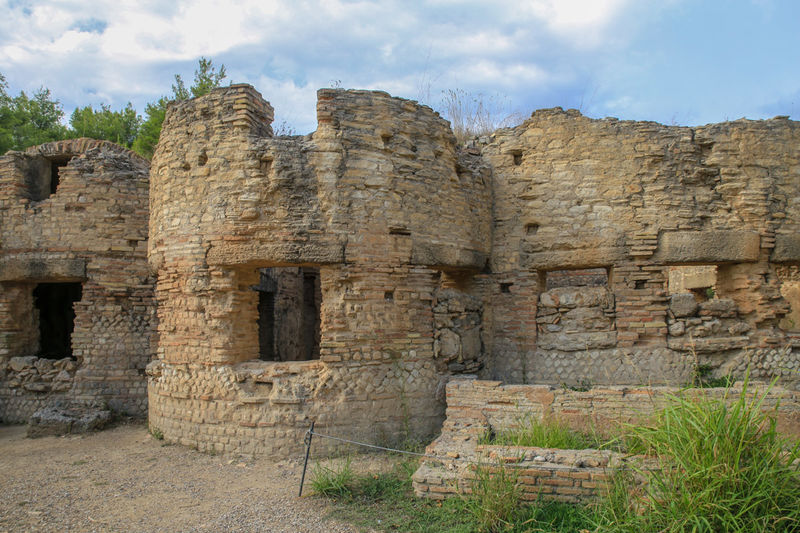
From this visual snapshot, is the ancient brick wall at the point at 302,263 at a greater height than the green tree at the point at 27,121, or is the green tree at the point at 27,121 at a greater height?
the green tree at the point at 27,121

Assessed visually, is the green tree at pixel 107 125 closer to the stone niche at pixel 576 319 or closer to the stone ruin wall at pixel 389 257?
the stone ruin wall at pixel 389 257

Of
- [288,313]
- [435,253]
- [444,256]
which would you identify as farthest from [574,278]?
[288,313]

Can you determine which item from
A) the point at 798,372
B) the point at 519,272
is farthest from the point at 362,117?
the point at 798,372

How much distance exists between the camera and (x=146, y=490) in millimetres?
5238

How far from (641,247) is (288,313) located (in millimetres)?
6970

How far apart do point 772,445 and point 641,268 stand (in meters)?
3.91

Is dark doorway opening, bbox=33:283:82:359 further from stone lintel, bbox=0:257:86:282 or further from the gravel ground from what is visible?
the gravel ground

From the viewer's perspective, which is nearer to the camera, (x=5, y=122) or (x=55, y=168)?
(x=55, y=168)

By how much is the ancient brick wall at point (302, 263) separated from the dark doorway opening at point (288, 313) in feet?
10.7

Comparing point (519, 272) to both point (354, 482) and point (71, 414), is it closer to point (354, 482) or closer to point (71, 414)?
point (354, 482)

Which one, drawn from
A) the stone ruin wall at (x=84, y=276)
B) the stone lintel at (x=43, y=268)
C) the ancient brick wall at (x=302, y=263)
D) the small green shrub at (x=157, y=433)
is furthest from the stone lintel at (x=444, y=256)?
the stone lintel at (x=43, y=268)

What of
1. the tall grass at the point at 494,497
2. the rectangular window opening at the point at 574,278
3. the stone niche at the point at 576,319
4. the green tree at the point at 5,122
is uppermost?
the green tree at the point at 5,122

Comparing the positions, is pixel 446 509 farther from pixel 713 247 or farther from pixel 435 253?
pixel 713 247

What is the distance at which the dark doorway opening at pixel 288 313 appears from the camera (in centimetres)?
1039
